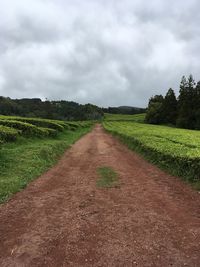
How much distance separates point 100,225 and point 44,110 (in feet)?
377

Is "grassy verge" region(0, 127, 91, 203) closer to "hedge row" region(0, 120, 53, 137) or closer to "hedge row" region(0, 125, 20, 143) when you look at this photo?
"hedge row" region(0, 125, 20, 143)

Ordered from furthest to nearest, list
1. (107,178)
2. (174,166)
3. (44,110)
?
(44,110) → (174,166) → (107,178)

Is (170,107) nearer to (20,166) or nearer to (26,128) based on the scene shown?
(26,128)

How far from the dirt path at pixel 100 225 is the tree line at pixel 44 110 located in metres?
86.9

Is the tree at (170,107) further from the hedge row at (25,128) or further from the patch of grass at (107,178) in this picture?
the patch of grass at (107,178)

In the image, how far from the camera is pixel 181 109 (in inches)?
2889

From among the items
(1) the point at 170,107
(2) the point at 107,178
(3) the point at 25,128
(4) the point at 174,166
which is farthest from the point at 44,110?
(2) the point at 107,178

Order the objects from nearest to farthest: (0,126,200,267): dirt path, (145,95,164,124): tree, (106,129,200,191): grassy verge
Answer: (0,126,200,267): dirt path → (106,129,200,191): grassy verge → (145,95,164,124): tree

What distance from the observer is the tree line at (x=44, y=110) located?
99762 mm

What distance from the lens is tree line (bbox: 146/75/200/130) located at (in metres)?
69.7

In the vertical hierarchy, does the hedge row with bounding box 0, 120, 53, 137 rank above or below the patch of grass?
above

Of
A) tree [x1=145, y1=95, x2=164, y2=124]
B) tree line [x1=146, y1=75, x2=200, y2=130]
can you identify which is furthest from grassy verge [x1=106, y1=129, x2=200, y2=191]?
tree [x1=145, y1=95, x2=164, y2=124]

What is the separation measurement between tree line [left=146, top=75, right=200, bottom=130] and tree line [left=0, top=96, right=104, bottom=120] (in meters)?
38.2

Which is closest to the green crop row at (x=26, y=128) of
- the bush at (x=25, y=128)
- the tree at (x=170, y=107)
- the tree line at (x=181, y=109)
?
the bush at (x=25, y=128)
